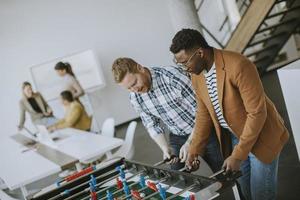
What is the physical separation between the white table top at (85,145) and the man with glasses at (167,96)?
107 centimetres

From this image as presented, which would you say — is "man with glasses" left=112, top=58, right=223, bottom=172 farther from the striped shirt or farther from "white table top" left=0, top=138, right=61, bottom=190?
"white table top" left=0, top=138, right=61, bottom=190

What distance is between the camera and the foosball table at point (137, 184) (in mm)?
1781

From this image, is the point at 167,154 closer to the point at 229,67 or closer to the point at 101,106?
the point at 229,67

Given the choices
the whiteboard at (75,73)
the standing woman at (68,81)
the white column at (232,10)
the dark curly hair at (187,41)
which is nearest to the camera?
the dark curly hair at (187,41)

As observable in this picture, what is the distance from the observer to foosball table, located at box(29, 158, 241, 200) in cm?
178

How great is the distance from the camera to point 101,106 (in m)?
8.26

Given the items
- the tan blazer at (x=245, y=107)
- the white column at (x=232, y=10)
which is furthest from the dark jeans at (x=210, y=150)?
the white column at (x=232, y=10)

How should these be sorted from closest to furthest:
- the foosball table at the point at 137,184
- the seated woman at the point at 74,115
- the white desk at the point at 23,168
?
the foosball table at the point at 137,184 → the white desk at the point at 23,168 → the seated woman at the point at 74,115

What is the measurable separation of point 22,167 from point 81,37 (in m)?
4.56

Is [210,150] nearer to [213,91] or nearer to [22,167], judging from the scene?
[213,91]

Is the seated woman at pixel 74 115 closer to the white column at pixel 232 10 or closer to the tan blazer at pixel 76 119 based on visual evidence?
the tan blazer at pixel 76 119

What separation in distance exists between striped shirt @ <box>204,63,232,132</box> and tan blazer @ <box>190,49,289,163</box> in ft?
0.09

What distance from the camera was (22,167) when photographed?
391 cm

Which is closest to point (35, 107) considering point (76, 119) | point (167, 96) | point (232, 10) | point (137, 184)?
point (76, 119)
